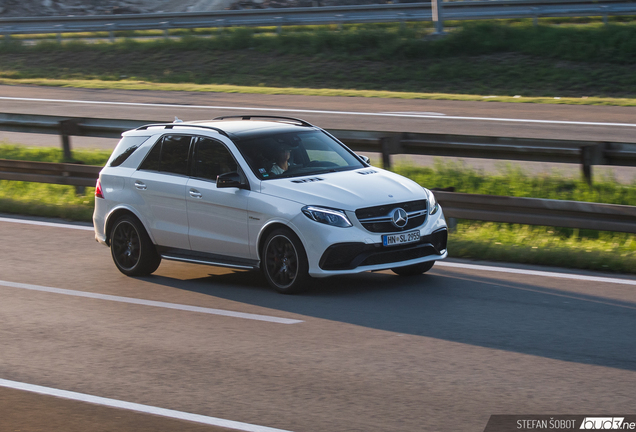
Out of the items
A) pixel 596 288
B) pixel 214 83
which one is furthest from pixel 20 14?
pixel 596 288

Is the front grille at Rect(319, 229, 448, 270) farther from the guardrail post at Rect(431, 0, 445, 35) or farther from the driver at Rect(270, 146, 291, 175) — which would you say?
the guardrail post at Rect(431, 0, 445, 35)

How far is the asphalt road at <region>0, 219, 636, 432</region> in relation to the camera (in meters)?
5.47

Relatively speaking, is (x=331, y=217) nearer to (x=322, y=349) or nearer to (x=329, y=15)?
(x=322, y=349)

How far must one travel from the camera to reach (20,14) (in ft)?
140

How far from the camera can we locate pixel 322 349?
267 inches

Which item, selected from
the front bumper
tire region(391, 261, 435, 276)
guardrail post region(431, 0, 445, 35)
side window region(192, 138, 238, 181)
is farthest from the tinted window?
guardrail post region(431, 0, 445, 35)

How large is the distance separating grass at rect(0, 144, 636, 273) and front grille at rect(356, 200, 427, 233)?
5.94 ft

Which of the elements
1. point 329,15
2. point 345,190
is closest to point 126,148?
point 345,190

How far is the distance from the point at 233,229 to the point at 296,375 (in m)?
2.93

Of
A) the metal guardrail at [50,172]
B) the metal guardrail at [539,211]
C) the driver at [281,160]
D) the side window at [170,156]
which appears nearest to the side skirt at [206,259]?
the side window at [170,156]

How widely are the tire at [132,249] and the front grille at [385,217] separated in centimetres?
260

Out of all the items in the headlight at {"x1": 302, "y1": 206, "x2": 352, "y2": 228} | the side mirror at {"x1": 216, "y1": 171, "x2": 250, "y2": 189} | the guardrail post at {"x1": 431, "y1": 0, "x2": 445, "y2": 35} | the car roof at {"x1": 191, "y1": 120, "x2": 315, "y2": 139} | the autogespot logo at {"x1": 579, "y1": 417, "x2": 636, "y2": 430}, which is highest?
the guardrail post at {"x1": 431, "y1": 0, "x2": 445, "y2": 35}

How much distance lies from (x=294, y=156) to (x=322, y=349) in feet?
9.38

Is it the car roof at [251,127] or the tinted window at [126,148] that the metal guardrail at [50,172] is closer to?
the tinted window at [126,148]
